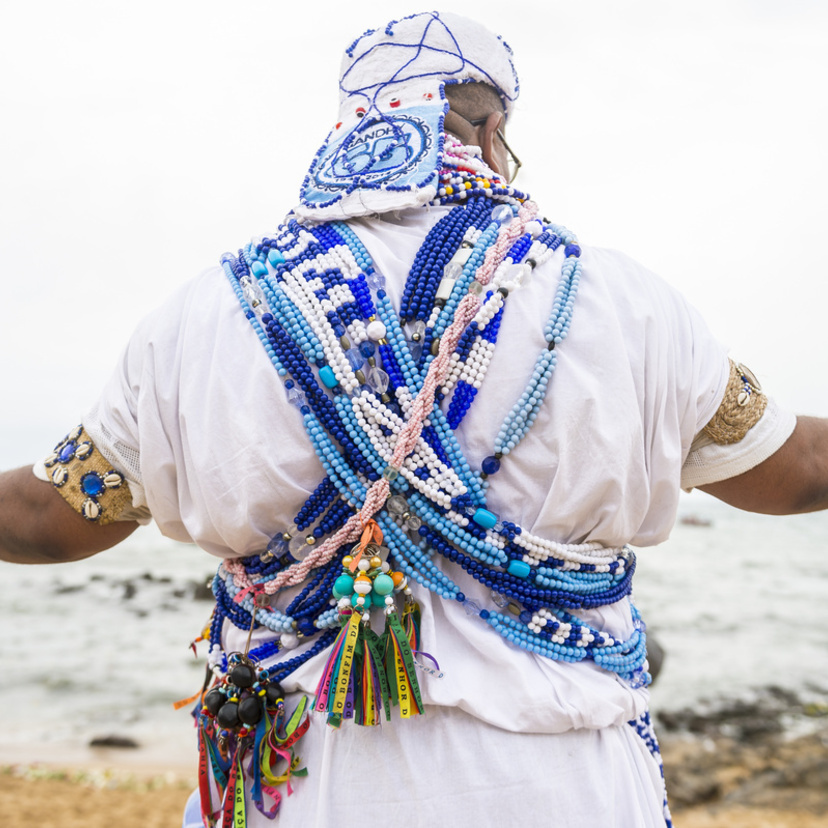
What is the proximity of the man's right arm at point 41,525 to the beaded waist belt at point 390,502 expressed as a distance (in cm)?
35

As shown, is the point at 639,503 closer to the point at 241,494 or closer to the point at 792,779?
the point at 241,494

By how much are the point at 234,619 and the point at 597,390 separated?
33.0 inches

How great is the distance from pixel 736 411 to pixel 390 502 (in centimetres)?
71

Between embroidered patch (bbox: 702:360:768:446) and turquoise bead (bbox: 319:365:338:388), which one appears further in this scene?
embroidered patch (bbox: 702:360:768:446)

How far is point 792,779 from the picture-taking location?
505 cm

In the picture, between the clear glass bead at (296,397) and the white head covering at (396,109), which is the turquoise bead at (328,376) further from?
the white head covering at (396,109)

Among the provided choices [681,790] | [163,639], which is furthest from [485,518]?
[163,639]

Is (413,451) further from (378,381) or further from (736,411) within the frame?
(736,411)

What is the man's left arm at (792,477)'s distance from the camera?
1542 millimetres

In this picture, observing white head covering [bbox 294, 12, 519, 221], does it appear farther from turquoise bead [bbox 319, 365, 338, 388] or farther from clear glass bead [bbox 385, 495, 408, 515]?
clear glass bead [bbox 385, 495, 408, 515]

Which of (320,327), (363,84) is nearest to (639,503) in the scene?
(320,327)

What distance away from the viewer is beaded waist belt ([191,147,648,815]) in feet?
4.28

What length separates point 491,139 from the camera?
170 centimetres

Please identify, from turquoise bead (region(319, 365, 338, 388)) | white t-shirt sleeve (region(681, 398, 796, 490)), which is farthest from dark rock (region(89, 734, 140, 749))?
white t-shirt sleeve (region(681, 398, 796, 490))
